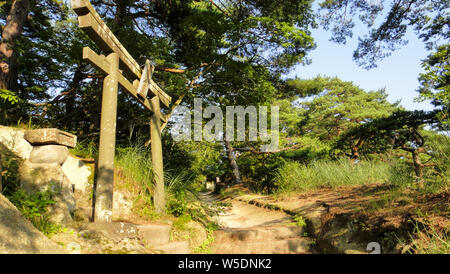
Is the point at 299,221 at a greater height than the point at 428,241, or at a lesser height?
lesser

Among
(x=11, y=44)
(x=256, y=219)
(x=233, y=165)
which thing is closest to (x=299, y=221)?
(x=256, y=219)

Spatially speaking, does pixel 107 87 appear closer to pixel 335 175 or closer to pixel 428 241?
pixel 428 241

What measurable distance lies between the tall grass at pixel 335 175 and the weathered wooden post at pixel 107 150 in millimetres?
4917

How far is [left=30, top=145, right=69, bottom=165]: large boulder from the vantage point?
289 cm

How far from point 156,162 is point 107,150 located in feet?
4.15

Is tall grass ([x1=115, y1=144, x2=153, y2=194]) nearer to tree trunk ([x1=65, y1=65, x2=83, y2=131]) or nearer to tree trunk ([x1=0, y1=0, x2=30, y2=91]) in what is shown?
tree trunk ([x1=65, y1=65, x2=83, y2=131])

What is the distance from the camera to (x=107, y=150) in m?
2.91

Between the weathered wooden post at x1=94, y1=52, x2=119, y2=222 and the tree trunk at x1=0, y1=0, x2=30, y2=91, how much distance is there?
3809 mm

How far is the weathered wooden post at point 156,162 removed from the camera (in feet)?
12.4

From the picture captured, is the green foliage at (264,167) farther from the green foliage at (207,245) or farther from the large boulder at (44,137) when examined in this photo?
the large boulder at (44,137)

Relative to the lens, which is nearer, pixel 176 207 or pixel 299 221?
pixel 176 207

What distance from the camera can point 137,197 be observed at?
12.3 ft

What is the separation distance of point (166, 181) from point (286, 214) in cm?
260
